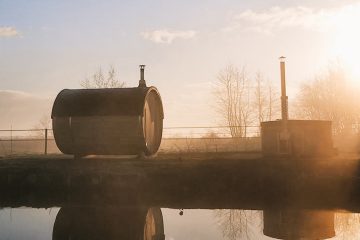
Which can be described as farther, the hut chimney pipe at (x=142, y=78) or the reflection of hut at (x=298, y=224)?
the hut chimney pipe at (x=142, y=78)

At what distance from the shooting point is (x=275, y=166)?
40.9 feet

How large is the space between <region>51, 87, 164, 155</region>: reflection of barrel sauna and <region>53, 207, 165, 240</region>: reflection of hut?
3.40m

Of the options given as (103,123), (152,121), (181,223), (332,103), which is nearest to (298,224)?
(181,223)

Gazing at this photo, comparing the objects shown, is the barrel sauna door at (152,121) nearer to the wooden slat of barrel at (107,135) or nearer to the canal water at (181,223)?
the wooden slat of barrel at (107,135)

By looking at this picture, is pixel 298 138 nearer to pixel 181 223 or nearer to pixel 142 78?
pixel 142 78

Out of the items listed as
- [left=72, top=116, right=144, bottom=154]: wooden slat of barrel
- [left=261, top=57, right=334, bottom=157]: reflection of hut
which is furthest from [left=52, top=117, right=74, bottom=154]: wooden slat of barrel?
[left=261, top=57, right=334, bottom=157]: reflection of hut

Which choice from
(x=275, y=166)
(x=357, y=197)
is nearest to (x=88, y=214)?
(x=275, y=166)

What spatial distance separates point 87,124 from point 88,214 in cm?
481

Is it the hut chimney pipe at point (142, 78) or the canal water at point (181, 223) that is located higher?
the hut chimney pipe at point (142, 78)

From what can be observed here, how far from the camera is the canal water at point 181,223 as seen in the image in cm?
791

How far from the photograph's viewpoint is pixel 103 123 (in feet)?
46.6

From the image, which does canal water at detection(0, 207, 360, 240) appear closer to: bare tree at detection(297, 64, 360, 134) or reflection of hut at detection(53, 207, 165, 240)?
reflection of hut at detection(53, 207, 165, 240)

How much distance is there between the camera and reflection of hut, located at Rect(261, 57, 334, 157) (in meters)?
17.5

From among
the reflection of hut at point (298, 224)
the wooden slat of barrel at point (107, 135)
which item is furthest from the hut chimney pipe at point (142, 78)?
the reflection of hut at point (298, 224)
